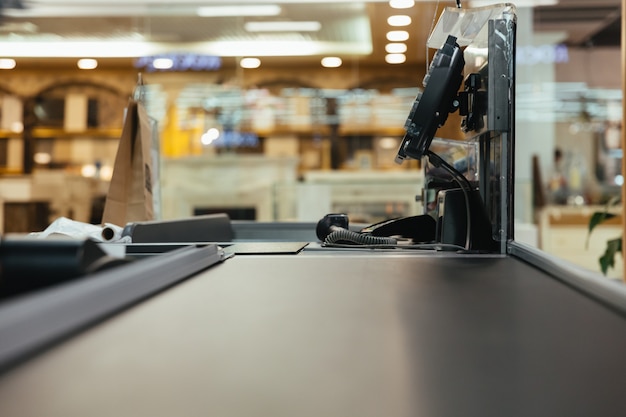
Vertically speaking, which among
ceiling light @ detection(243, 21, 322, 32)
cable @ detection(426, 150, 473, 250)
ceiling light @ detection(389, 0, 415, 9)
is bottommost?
cable @ detection(426, 150, 473, 250)

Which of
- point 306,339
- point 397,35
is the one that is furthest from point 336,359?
point 397,35

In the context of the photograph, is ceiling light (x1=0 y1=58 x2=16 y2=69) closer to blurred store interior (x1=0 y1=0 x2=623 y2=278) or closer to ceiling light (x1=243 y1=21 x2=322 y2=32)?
blurred store interior (x1=0 y1=0 x2=623 y2=278)

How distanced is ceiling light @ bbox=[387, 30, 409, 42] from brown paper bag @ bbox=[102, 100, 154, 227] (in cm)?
434

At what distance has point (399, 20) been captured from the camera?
5445mm

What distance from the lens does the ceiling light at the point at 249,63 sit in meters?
5.86

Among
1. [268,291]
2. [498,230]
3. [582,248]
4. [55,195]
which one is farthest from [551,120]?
[268,291]

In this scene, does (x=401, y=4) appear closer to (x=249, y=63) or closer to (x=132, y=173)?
(x=249, y=63)

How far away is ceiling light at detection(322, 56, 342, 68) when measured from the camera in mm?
6074

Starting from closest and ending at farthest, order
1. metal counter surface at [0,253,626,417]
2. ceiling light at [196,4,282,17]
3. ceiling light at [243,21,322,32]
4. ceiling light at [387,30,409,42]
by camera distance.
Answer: metal counter surface at [0,253,626,417] < ceiling light at [196,4,282,17] < ceiling light at [243,21,322,32] < ceiling light at [387,30,409,42]

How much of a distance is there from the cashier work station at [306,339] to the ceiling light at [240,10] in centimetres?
484

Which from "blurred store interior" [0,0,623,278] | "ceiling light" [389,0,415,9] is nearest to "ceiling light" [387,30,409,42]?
"blurred store interior" [0,0,623,278]

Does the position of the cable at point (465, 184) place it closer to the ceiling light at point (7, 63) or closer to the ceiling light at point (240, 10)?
the ceiling light at point (240, 10)

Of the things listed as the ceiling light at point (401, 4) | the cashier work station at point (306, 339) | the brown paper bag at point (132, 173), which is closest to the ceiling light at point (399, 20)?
the ceiling light at point (401, 4)

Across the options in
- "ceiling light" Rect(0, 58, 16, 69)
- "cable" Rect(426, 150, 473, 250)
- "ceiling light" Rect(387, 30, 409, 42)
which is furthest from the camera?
"ceiling light" Rect(0, 58, 16, 69)
